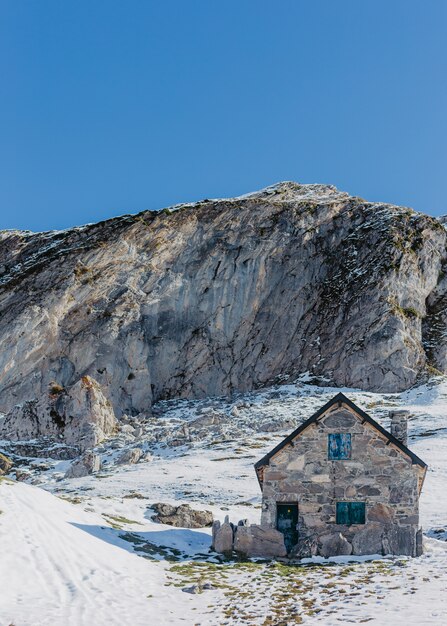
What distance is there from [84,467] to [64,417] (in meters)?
15.2

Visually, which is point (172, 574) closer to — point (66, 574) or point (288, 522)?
point (66, 574)

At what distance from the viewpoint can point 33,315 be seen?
72.0 m

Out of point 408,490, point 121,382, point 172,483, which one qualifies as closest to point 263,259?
point 121,382

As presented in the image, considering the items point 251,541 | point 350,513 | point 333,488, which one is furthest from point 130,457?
point 350,513

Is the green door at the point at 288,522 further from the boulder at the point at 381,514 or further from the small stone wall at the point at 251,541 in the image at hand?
the boulder at the point at 381,514

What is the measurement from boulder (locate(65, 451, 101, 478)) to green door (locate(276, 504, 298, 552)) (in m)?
23.1

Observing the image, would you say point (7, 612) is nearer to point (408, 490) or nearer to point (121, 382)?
point (408, 490)

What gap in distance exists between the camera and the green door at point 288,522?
23078mm

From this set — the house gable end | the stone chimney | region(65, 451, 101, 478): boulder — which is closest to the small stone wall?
the house gable end

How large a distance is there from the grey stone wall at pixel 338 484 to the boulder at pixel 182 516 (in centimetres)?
436

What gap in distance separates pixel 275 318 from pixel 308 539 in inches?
2296

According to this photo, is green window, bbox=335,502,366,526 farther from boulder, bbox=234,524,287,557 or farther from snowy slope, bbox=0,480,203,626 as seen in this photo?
snowy slope, bbox=0,480,203,626

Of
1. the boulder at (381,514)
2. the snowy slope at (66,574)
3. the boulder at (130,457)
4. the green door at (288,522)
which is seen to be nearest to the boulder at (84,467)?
the boulder at (130,457)

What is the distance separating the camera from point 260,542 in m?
22.3
